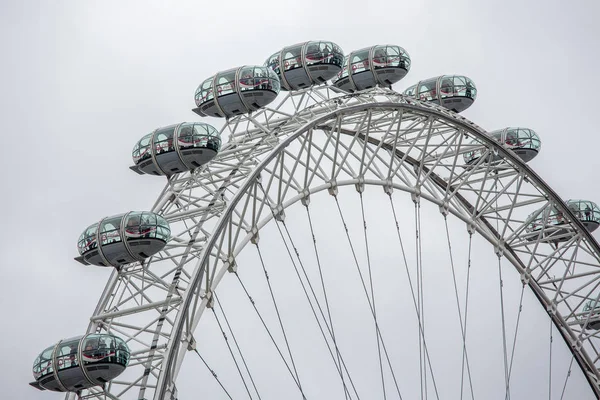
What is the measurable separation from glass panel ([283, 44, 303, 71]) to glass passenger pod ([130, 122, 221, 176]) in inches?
170

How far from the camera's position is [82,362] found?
2769cm

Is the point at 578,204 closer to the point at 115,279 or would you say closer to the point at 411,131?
the point at 411,131

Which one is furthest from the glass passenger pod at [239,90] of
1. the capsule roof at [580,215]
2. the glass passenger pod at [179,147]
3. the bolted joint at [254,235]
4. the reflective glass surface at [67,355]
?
the capsule roof at [580,215]

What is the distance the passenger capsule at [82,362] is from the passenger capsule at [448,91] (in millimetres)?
15265

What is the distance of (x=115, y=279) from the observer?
105ft

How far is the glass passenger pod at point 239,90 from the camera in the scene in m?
32.7

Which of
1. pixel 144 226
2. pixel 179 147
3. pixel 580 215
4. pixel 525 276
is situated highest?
pixel 580 215

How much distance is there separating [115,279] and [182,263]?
2.86 meters

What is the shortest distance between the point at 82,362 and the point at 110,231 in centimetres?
358

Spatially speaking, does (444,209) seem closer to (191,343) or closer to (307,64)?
(307,64)

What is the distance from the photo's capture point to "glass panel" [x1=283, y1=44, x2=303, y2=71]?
34844 millimetres


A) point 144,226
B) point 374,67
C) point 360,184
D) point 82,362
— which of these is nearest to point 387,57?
point 374,67

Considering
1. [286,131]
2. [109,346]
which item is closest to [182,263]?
[109,346]

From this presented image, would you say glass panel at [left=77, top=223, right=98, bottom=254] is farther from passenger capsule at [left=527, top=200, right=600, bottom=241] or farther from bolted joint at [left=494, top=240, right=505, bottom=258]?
passenger capsule at [left=527, top=200, right=600, bottom=241]
